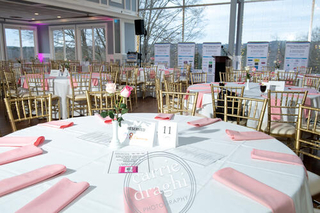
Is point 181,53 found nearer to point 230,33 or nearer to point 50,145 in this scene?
point 230,33

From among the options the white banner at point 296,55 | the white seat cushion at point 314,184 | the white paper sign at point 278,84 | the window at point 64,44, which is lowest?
the white seat cushion at point 314,184

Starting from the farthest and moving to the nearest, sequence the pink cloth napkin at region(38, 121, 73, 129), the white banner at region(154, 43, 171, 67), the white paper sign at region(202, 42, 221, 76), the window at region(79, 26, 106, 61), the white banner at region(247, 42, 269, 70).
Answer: the window at region(79, 26, 106, 61), the white banner at region(154, 43, 171, 67), the white paper sign at region(202, 42, 221, 76), the white banner at region(247, 42, 269, 70), the pink cloth napkin at region(38, 121, 73, 129)

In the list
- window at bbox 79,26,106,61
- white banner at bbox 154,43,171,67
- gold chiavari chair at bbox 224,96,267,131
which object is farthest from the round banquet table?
window at bbox 79,26,106,61

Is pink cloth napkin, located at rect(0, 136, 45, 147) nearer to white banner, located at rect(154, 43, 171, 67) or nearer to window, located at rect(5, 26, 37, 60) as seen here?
white banner, located at rect(154, 43, 171, 67)

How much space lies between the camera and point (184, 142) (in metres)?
1.58

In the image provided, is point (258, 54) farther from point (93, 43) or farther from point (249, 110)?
point (93, 43)

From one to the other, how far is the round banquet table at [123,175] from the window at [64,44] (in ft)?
43.2

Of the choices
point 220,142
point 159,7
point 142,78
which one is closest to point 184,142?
point 220,142

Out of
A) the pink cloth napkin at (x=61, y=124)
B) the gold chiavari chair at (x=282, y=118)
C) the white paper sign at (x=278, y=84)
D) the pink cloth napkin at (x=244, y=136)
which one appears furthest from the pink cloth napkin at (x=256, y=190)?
the white paper sign at (x=278, y=84)

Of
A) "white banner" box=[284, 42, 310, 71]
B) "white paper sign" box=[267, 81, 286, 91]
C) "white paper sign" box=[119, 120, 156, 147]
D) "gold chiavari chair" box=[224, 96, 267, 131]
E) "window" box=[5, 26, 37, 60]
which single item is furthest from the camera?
"window" box=[5, 26, 37, 60]

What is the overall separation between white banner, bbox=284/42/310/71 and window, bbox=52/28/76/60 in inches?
420

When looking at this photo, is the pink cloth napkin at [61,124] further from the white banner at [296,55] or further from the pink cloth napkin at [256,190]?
the white banner at [296,55]

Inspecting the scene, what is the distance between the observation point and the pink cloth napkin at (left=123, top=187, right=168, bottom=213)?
89cm

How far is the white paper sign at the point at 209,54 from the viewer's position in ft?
33.6
